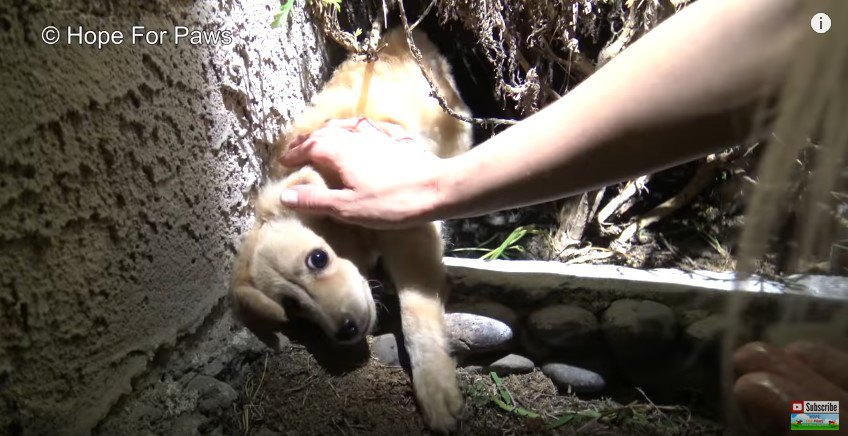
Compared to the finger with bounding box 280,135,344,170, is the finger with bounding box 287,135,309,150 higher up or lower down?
higher up

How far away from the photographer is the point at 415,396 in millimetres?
1594

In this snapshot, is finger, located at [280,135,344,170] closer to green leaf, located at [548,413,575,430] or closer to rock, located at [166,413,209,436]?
rock, located at [166,413,209,436]

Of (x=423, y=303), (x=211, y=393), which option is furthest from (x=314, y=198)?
(x=211, y=393)

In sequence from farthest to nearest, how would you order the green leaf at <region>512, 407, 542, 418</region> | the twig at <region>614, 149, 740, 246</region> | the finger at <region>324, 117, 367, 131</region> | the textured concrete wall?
1. the twig at <region>614, 149, 740, 246</region>
2. the finger at <region>324, 117, 367, 131</region>
3. the green leaf at <region>512, 407, 542, 418</region>
4. the textured concrete wall

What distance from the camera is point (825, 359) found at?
0.70 meters

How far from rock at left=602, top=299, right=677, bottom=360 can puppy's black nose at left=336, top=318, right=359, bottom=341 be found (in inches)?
33.1

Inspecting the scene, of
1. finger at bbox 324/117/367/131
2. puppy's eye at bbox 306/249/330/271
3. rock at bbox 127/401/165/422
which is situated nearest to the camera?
rock at bbox 127/401/165/422

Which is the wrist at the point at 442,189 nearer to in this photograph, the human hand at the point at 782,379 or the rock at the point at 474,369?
the rock at the point at 474,369

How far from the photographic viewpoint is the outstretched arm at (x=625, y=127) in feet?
2.36

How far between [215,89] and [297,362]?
Answer: 0.89 meters

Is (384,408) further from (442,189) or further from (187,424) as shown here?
(442,189)

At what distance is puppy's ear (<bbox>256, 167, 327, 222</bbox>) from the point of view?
177 centimetres

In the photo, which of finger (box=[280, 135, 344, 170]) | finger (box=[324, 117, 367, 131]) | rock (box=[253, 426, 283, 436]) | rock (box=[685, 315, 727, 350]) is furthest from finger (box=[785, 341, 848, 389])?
finger (box=[324, 117, 367, 131])

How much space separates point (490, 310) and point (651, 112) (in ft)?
3.51
